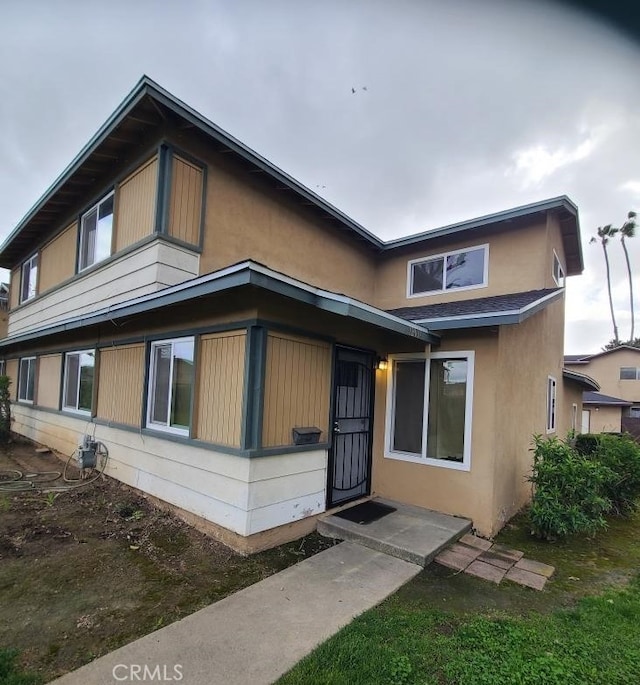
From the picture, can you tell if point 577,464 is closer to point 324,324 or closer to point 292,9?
→ point 324,324

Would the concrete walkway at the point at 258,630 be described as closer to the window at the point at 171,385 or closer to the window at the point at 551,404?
the window at the point at 171,385

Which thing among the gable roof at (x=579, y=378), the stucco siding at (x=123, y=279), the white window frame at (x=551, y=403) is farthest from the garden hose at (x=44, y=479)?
the gable roof at (x=579, y=378)

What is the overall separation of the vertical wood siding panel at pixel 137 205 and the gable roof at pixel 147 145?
1.51ft

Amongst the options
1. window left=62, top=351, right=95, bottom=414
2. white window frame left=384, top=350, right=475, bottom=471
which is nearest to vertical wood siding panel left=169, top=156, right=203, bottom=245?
window left=62, top=351, right=95, bottom=414

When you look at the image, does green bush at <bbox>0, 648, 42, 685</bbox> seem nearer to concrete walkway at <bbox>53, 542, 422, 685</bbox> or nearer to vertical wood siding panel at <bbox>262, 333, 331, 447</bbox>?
concrete walkway at <bbox>53, 542, 422, 685</bbox>

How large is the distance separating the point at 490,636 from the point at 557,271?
7.43 metres

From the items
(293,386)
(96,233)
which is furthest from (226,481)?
(96,233)

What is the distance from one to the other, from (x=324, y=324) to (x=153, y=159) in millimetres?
3622

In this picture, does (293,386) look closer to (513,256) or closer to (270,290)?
(270,290)

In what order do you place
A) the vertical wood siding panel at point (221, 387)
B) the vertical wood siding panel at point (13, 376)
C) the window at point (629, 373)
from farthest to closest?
the window at point (629, 373)
the vertical wood siding panel at point (13, 376)
the vertical wood siding panel at point (221, 387)

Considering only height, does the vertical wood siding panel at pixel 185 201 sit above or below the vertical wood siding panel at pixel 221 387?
above

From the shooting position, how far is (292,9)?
2.38 m

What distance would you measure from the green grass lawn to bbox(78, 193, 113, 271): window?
6.85 meters

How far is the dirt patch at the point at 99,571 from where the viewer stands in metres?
2.68
